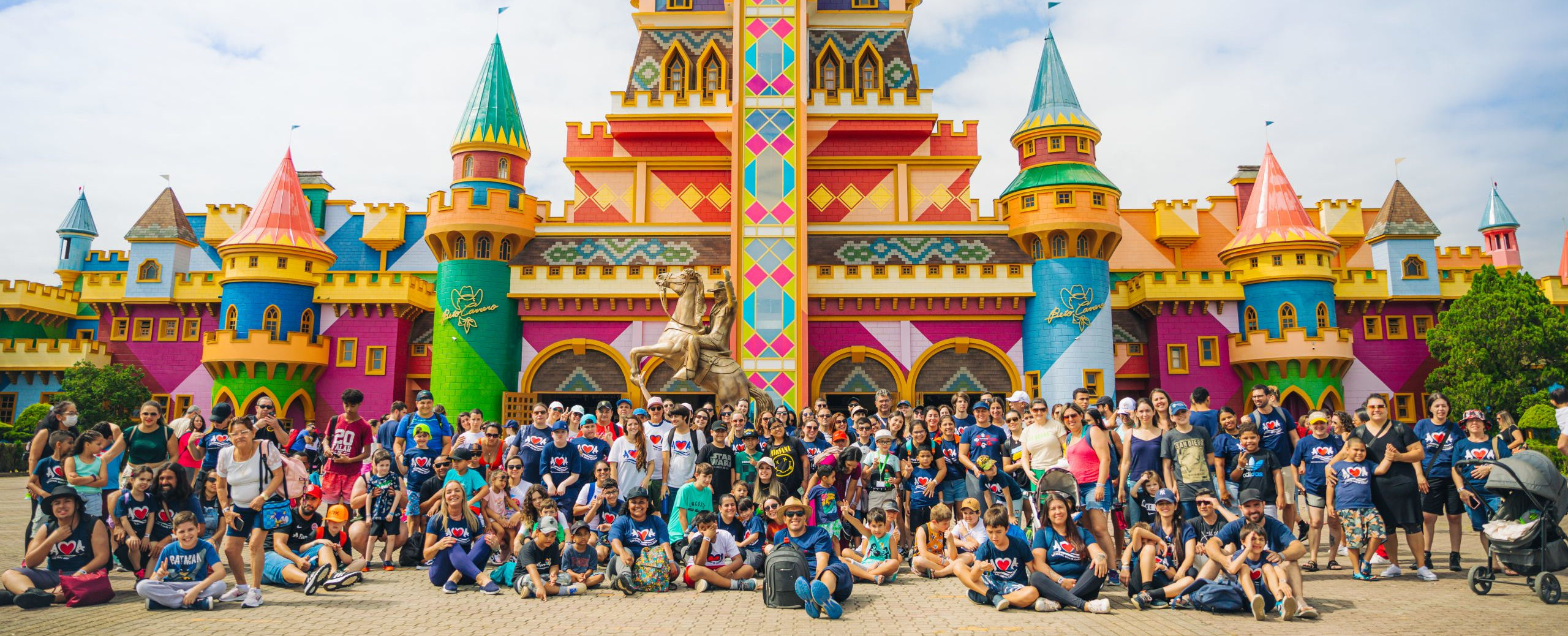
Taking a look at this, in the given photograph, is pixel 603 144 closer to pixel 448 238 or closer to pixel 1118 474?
pixel 448 238

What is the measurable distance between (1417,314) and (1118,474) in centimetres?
2511

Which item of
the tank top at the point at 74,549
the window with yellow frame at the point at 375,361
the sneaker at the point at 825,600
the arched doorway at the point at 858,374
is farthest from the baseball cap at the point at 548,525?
the window with yellow frame at the point at 375,361

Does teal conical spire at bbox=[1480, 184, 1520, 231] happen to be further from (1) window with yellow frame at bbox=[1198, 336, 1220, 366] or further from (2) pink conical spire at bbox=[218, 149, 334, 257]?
(2) pink conical spire at bbox=[218, 149, 334, 257]

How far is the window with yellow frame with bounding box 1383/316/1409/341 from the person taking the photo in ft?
93.7

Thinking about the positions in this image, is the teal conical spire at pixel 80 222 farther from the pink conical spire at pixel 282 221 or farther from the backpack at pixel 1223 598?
the backpack at pixel 1223 598

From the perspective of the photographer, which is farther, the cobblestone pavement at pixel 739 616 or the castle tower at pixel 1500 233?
the castle tower at pixel 1500 233

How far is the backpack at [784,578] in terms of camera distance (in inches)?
339

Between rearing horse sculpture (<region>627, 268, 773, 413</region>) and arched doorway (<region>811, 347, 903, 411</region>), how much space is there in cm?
691

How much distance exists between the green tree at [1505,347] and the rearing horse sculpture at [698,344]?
66.8 feet

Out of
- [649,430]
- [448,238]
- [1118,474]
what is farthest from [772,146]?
[1118,474]

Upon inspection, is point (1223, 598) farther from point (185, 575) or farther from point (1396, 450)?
point (185, 575)

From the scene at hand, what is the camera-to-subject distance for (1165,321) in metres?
27.9

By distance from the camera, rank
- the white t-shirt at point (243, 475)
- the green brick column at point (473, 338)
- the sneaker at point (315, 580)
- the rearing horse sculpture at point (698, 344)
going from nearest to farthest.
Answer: the white t-shirt at point (243, 475), the sneaker at point (315, 580), the rearing horse sculpture at point (698, 344), the green brick column at point (473, 338)

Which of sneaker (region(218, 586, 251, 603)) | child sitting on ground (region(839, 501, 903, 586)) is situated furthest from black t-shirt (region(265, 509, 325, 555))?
child sitting on ground (region(839, 501, 903, 586))
